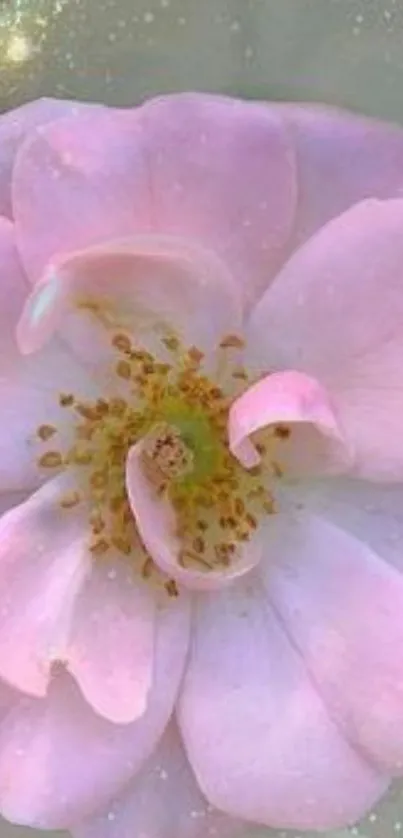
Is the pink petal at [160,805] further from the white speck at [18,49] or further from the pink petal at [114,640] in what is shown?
the white speck at [18,49]

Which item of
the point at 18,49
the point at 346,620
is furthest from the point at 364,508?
the point at 18,49

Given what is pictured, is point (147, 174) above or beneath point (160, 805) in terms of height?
above

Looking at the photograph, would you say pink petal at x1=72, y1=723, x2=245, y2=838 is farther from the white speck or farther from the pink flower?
the white speck

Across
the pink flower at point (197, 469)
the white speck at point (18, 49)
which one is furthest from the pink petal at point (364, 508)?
the white speck at point (18, 49)

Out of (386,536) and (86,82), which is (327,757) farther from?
(86,82)

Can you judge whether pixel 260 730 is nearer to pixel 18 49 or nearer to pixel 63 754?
pixel 63 754

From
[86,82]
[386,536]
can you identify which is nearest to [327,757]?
[386,536]

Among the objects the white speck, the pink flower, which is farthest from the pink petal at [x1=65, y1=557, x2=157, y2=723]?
the white speck
